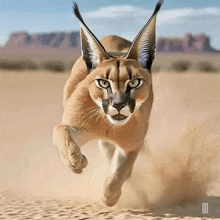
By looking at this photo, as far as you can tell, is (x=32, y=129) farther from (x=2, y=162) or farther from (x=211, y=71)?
(x=211, y=71)

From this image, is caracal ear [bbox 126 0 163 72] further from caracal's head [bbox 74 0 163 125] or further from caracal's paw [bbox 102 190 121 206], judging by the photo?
caracal's paw [bbox 102 190 121 206]

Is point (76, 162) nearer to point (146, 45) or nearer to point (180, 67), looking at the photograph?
point (146, 45)

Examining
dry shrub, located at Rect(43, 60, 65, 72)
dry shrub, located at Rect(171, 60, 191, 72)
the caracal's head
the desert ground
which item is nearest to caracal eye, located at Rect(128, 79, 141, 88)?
the caracal's head

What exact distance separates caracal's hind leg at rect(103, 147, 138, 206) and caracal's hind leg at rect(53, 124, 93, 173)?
0.60 metres

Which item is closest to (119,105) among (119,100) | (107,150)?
(119,100)

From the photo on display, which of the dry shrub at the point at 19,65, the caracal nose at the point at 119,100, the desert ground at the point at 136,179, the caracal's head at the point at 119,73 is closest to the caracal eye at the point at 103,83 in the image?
the caracal's head at the point at 119,73

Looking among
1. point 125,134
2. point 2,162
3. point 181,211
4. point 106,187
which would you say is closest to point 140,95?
point 125,134

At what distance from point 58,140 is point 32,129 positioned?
8.45 metres

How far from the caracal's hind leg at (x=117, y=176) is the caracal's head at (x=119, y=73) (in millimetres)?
919

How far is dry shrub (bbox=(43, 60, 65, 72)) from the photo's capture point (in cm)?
3506

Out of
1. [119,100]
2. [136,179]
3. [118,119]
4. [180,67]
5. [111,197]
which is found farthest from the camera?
[180,67]

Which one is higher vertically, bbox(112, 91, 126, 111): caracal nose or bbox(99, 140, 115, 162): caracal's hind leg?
bbox(112, 91, 126, 111): caracal nose

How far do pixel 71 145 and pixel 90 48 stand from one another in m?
1.01

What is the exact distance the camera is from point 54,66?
119ft
